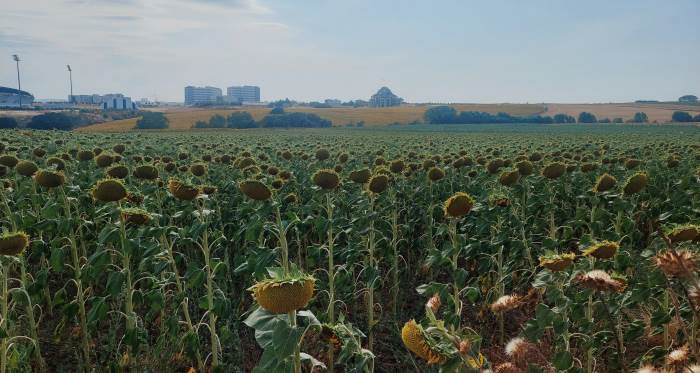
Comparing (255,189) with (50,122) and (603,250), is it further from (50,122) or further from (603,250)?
(50,122)

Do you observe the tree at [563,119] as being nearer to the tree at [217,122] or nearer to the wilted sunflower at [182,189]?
the tree at [217,122]

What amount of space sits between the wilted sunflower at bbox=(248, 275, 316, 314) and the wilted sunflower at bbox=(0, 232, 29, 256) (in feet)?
7.18

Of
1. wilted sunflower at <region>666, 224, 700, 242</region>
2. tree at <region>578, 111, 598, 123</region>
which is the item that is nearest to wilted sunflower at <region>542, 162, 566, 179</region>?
wilted sunflower at <region>666, 224, 700, 242</region>

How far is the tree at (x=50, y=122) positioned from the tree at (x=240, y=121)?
21.1 metres

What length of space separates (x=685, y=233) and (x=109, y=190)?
12.5 feet

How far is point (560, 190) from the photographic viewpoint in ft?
27.4

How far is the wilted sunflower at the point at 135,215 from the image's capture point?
3.86 meters

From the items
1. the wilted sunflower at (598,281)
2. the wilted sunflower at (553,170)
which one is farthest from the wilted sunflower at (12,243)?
the wilted sunflower at (553,170)

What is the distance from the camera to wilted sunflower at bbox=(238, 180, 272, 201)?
4.16 metres

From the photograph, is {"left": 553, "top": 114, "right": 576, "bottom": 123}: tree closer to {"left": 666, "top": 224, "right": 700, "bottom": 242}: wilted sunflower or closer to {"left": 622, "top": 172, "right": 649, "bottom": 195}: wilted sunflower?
{"left": 622, "top": 172, "right": 649, "bottom": 195}: wilted sunflower

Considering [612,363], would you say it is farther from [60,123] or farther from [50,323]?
[60,123]

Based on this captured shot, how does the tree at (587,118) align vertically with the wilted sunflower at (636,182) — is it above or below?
below

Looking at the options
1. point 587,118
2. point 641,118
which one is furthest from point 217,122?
point 641,118

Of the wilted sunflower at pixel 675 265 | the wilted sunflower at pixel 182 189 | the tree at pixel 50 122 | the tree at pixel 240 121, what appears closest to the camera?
the wilted sunflower at pixel 675 265
